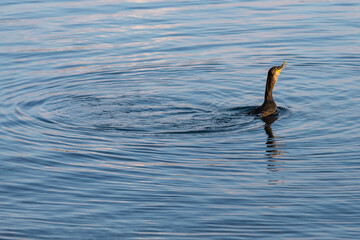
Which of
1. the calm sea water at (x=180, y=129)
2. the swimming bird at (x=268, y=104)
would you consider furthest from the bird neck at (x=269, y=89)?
the calm sea water at (x=180, y=129)

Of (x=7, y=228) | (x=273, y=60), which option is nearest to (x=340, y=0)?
(x=273, y=60)

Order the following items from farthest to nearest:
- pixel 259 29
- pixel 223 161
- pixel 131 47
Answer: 1. pixel 259 29
2. pixel 131 47
3. pixel 223 161

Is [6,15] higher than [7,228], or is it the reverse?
[6,15]

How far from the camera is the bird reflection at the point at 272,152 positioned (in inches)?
388

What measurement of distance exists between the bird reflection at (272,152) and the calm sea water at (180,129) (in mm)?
32

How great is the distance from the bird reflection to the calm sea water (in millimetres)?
32

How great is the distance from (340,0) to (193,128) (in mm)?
15715

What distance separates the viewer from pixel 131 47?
19.2m

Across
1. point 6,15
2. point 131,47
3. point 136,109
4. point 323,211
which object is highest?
point 6,15

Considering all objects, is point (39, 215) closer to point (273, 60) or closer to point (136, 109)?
point (136, 109)

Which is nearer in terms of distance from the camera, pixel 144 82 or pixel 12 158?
pixel 12 158

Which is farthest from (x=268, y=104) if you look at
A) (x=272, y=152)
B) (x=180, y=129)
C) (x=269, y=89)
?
(x=272, y=152)

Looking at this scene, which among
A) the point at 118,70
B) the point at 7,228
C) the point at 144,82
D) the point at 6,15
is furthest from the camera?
the point at 6,15

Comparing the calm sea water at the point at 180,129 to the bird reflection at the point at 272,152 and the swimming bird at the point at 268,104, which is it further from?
the swimming bird at the point at 268,104
